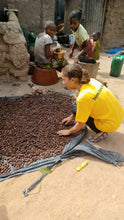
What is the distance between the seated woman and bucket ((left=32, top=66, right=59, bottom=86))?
0.12 m

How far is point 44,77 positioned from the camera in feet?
13.0

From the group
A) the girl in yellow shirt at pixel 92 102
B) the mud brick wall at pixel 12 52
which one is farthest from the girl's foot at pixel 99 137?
the mud brick wall at pixel 12 52

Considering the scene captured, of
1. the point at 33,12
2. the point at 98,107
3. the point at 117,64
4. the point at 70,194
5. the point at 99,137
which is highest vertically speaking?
the point at 33,12

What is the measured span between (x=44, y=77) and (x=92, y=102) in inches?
87.4

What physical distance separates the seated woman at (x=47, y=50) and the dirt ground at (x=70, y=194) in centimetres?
261

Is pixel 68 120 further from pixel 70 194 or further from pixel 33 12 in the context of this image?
pixel 33 12

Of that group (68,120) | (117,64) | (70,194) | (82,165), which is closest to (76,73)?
(68,120)

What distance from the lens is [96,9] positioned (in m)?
7.46

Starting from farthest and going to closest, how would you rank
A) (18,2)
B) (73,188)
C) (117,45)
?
1. (117,45)
2. (18,2)
3. (73,188)

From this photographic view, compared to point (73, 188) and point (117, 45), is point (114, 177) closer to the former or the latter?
point (73, 188)

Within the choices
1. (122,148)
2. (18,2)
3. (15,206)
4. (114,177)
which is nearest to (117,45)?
(18,2)

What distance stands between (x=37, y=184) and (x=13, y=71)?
9.43 ft

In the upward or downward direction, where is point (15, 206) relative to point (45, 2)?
downward

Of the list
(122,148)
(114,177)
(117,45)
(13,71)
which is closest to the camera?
(114,177)
